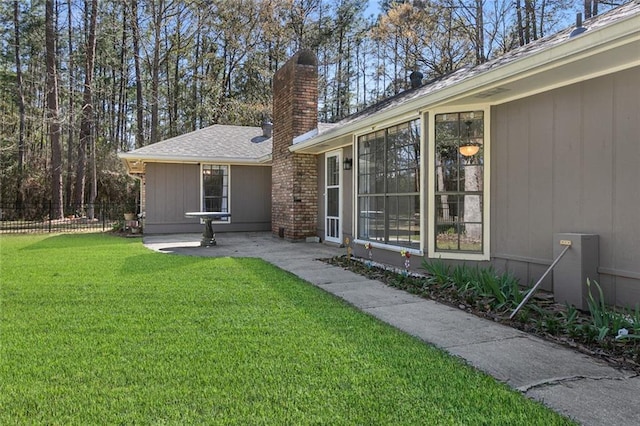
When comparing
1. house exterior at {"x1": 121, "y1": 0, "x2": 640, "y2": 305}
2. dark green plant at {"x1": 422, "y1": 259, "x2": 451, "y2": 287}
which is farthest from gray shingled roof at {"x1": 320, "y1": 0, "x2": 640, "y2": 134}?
dark green plant at {"x1": 422, "y1": 259, "x2": 451, "y2": 287}

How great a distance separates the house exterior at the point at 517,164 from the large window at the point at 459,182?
0.04 ft

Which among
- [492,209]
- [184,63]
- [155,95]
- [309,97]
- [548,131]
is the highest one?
[184,63]

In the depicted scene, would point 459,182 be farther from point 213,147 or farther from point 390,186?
point 213,147

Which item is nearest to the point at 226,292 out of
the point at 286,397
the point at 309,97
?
the point at 286,397

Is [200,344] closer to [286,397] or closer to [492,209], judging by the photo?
[286,397]

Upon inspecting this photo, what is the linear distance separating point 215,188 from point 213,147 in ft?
4.28

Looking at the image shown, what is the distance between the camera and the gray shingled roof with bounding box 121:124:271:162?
12.6m

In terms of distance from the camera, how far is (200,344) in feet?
10.6

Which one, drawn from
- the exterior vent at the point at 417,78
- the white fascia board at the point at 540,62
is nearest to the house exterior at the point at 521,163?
the white fascia board at the point at 540,62

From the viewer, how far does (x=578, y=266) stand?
4.22 metres

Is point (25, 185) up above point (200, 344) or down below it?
above

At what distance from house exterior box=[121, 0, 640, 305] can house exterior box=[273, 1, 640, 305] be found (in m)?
0.01

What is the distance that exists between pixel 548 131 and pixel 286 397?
4107 millimetres

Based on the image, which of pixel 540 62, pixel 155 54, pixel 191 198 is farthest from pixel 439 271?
pixel 155 54
